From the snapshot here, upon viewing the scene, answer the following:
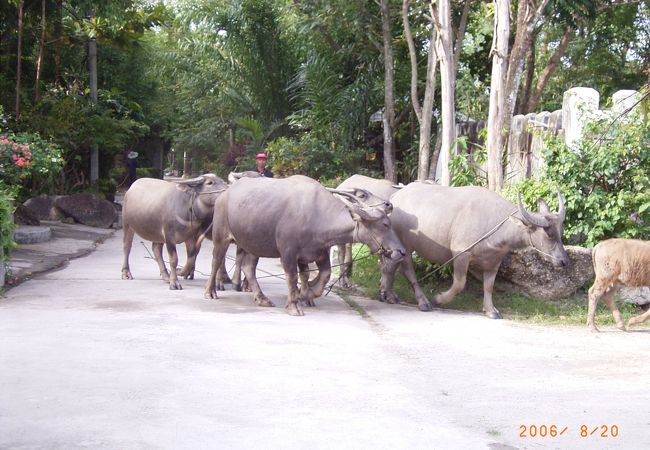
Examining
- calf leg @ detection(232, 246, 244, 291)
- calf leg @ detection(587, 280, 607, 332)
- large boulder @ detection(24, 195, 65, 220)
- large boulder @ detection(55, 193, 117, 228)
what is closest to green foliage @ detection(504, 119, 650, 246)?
calf leg @ detection(587, 280, 607, 332)

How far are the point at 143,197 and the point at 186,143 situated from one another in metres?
26.8

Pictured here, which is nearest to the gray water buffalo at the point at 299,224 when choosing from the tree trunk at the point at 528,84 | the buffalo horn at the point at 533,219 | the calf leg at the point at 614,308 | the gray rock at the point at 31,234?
the buffalo horn at the point at 533,219

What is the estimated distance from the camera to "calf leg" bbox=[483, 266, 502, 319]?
931 centimetres

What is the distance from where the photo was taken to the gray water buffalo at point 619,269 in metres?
8.45

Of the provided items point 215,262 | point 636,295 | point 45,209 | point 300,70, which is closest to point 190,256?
point 215,262

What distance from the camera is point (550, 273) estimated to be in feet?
32.3

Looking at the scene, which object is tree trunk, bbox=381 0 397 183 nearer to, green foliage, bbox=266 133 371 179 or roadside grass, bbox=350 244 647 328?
green foliage, bbox=266 133 371 179

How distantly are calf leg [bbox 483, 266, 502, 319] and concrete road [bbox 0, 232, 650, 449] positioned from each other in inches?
7.0

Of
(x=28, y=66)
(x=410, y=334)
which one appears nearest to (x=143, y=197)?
(x=410, y=334)

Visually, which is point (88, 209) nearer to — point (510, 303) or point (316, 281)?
point (316, 281)

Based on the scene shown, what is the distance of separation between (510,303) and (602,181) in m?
1.91

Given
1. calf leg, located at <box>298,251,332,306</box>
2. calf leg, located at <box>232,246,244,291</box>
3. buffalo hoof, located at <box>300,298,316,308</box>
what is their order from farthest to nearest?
1. calf leg, located at <box>232,246,244,291</box>
2. buffalo hoof, located at <box>300,298,316,308</box>
3. calf leg, located at <box>298,251,332,306</box>

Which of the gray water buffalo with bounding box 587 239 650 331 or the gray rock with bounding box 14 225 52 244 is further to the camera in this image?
the gray rock with bounding box 14 225 52 244

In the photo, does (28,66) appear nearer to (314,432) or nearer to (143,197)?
(143,197)
